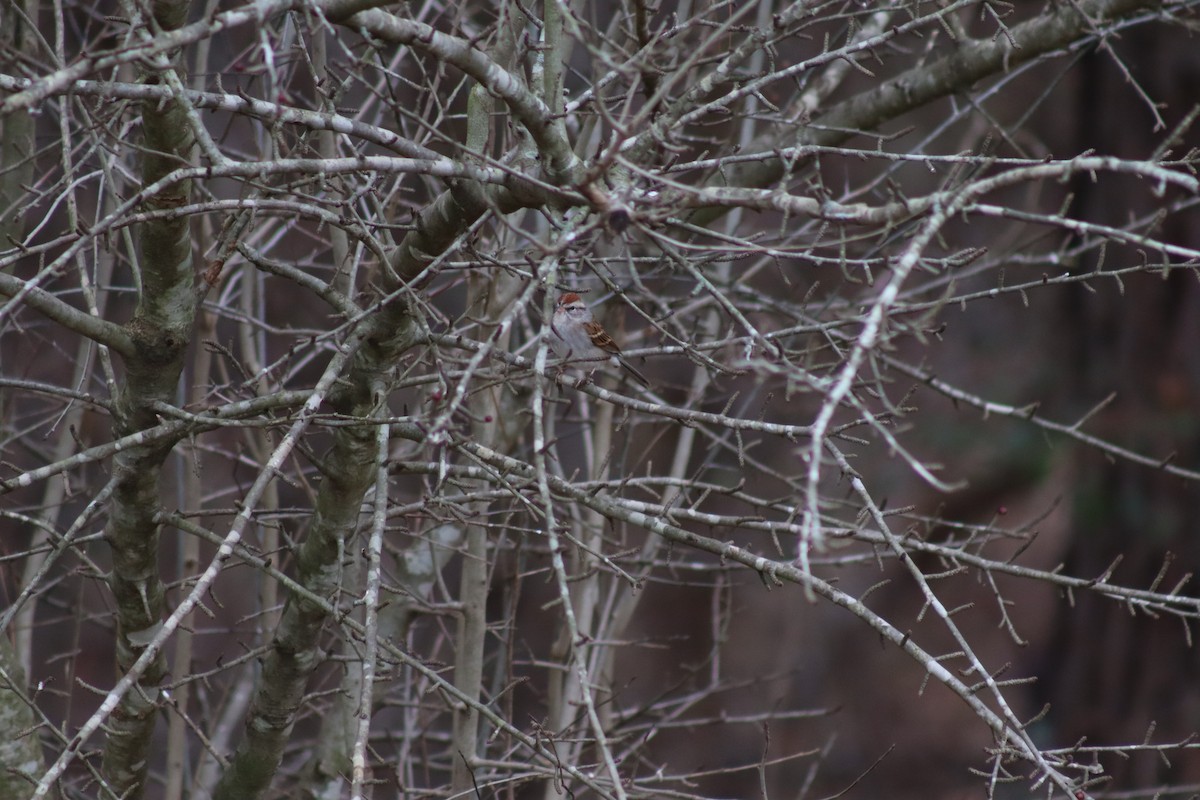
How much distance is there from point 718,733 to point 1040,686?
13.1ft

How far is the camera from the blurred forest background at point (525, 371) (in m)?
→ 2.23

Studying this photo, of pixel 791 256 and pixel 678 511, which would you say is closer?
pixel 791 256

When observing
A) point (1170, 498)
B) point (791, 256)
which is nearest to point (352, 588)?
point (791, 256)

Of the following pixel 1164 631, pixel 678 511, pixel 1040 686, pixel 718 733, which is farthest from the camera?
pixel 718 733

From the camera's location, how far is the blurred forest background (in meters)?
2.23

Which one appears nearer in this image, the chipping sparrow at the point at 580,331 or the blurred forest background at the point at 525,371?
the blurred forest background at the point at 525,371

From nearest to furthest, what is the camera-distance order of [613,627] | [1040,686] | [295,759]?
[613,627] → [295,759] → [1040,686]

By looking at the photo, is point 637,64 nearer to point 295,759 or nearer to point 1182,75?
point 295,759

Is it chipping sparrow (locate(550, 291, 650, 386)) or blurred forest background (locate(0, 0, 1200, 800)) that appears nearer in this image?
blurred forest background (locate(0, 0, 1200, 800))

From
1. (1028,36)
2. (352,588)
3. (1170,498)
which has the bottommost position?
(1170,498)

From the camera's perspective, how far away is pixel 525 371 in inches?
109

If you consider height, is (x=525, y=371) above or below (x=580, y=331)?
above

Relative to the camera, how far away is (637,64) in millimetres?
2014

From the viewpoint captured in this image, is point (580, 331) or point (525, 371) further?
point (580, 331)
